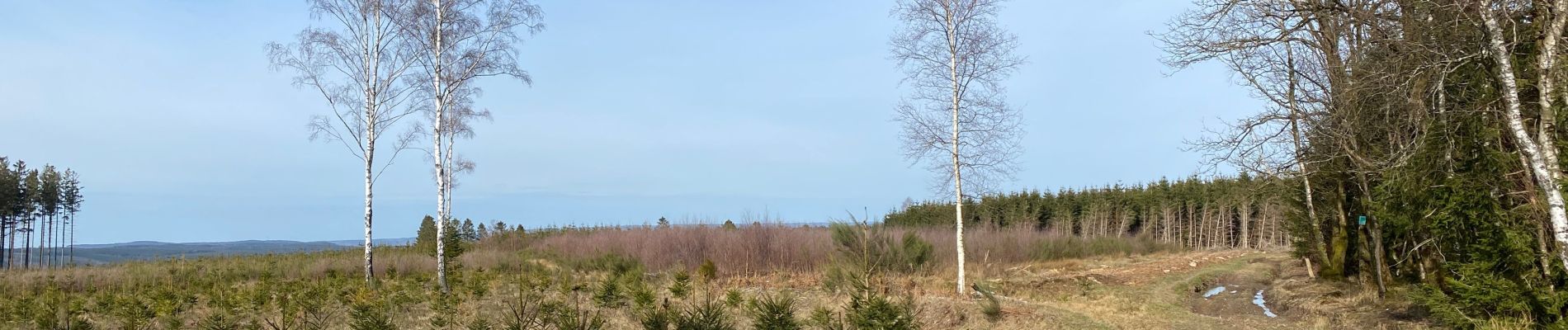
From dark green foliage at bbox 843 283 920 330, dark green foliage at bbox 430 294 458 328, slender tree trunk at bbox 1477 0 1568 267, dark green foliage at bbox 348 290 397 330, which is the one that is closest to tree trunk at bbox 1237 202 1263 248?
slender tree trunk at bbox 1477 0 1568 267

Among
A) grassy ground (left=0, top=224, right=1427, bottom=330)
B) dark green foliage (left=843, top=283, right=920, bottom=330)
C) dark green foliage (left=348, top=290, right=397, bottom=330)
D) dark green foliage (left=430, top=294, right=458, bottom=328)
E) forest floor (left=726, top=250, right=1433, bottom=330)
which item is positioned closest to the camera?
dark green foliage (left=348, top=290, right=397, bottom=330)

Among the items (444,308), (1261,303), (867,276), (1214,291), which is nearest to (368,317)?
(444,308)

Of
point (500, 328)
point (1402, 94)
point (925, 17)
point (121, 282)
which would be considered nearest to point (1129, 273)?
point (925, 17)

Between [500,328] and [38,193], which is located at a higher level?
[38,193]

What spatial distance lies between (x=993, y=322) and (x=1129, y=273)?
41.8ft

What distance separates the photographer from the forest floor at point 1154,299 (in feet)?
30.0

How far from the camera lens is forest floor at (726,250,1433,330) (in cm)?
915

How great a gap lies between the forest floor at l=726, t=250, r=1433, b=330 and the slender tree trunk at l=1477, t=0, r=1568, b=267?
2658mm

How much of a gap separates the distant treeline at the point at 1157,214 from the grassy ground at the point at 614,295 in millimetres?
14597

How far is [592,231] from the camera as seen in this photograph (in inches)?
886

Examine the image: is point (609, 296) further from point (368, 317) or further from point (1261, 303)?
point (1261, 303)

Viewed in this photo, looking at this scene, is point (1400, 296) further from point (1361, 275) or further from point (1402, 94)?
point (1402, 94)

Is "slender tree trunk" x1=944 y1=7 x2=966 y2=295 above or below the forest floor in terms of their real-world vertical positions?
above

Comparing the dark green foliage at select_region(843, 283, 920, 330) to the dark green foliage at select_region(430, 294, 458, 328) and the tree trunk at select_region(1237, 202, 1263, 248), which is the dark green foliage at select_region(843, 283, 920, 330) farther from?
the tree trunk at select_region(1237, 202, 1263, 248)
